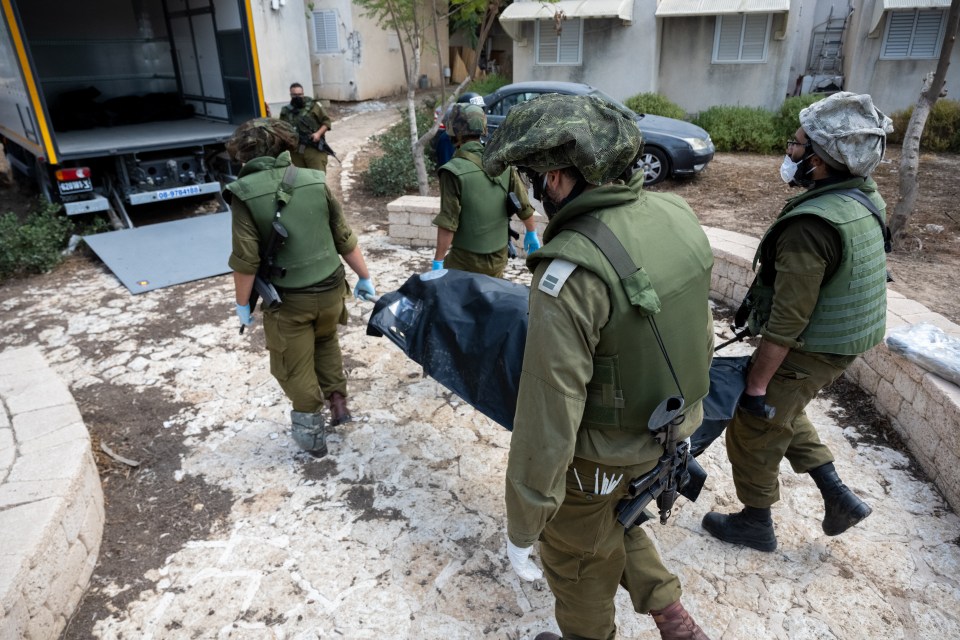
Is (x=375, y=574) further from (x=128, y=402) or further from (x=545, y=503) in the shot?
(x=128, y=402)

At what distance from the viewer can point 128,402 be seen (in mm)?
4105

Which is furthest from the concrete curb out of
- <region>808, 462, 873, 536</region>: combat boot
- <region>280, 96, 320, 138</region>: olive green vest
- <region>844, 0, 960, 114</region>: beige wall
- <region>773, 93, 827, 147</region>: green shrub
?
<region>844, 0, 960, 114</region>: beige wall

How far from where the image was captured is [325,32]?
17391 mm

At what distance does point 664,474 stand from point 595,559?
348 mm

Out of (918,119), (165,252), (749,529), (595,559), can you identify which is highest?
(918,119)

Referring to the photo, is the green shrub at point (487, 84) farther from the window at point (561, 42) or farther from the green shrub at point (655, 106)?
the green shrub at point (655, 106)

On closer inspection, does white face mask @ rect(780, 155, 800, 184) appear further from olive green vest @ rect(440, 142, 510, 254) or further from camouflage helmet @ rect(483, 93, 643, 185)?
olive green vest @ rect(440, 142, 510, 254)

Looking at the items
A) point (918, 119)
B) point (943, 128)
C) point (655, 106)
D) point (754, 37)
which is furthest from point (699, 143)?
point (943, 128)

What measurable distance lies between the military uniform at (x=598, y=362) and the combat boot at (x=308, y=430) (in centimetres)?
184

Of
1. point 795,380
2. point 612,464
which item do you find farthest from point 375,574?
point 795,380

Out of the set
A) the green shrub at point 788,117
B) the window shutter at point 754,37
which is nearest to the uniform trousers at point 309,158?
the green shrub at point 788,117

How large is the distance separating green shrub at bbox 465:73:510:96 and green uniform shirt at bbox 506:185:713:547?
15.3 m

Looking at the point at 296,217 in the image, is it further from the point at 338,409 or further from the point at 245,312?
the point at 338,409

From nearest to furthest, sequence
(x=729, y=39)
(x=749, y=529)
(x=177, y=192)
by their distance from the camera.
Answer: (x=749, y=529)
(x=177, y=192)
(x=729, y=39)
